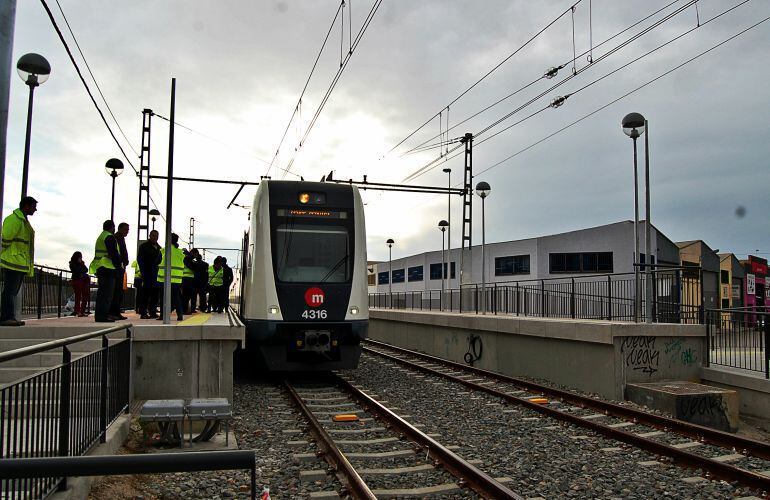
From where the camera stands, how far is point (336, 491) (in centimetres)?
563

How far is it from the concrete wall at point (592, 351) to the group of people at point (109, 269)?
→ 7148 millimetres

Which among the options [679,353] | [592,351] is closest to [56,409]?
[592,351]

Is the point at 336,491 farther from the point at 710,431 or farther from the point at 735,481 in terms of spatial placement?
the point at 710,431

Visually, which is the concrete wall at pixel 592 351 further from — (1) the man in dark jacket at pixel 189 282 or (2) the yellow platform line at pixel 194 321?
(1) the man in dark jacket at pixel 189 282

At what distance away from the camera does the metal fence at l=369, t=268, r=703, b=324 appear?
39.8 feet

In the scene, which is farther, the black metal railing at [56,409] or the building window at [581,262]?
the building window at [581,262]

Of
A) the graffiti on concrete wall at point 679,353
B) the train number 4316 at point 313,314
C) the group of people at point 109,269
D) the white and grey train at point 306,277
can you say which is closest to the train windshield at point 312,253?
the white and grey train at point 306,277

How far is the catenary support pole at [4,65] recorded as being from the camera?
16.5 ft

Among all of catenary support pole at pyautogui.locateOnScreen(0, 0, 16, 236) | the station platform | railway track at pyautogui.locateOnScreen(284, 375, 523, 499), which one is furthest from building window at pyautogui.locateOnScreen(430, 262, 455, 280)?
catenary support pole at pyautogui.locateOnScreen(0, 0, 16, 236)

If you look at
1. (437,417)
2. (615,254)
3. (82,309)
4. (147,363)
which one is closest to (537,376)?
(437,417)

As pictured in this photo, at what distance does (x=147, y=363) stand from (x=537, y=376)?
7.96 metres

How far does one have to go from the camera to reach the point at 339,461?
20.4 ft

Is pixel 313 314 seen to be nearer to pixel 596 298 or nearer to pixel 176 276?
pixel 176 276

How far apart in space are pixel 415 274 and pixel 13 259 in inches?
2126
